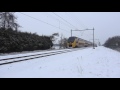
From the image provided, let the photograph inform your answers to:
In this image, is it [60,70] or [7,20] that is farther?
[7,20]

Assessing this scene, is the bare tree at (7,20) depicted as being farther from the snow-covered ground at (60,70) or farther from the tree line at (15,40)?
the snow-covered ground at (60,70)

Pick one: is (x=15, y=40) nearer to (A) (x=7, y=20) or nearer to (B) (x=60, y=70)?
(A) (x=7, y=20)

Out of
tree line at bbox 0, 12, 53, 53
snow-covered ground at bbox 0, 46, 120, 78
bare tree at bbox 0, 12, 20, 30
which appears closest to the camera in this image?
snow-covered ground at bbox 0, 46, 120, 78

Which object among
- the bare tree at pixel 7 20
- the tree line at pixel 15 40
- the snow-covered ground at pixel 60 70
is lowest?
the snow-covered ground at pixel 60 70

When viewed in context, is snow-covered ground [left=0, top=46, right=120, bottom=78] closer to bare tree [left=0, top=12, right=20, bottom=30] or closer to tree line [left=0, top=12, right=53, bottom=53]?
tree line [left=0, top=12, right=53, bottom=53]

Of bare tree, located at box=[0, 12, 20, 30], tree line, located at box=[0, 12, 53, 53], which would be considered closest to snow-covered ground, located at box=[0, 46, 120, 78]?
tree line, located at box=[0, 12, 53, 53]

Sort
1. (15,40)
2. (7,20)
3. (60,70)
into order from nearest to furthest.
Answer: (60,70)
(15,40)
(7,20)

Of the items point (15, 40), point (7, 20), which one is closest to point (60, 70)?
point (15, 40)

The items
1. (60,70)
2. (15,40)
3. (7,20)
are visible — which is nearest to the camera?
(60,70)

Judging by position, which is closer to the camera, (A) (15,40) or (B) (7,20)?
(A) (15,40)

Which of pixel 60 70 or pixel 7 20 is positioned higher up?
pixel 7 20

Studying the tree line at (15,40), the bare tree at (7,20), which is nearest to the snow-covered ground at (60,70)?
the tree line at (15,40)

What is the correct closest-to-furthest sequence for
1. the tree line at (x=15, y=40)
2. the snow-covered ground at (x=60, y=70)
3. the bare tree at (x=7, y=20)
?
1. the snow-covered ground at (x=60, y=70)
2. the tree line at (x=15, y=40)
3. the bare tree at (x=7, y=20)
